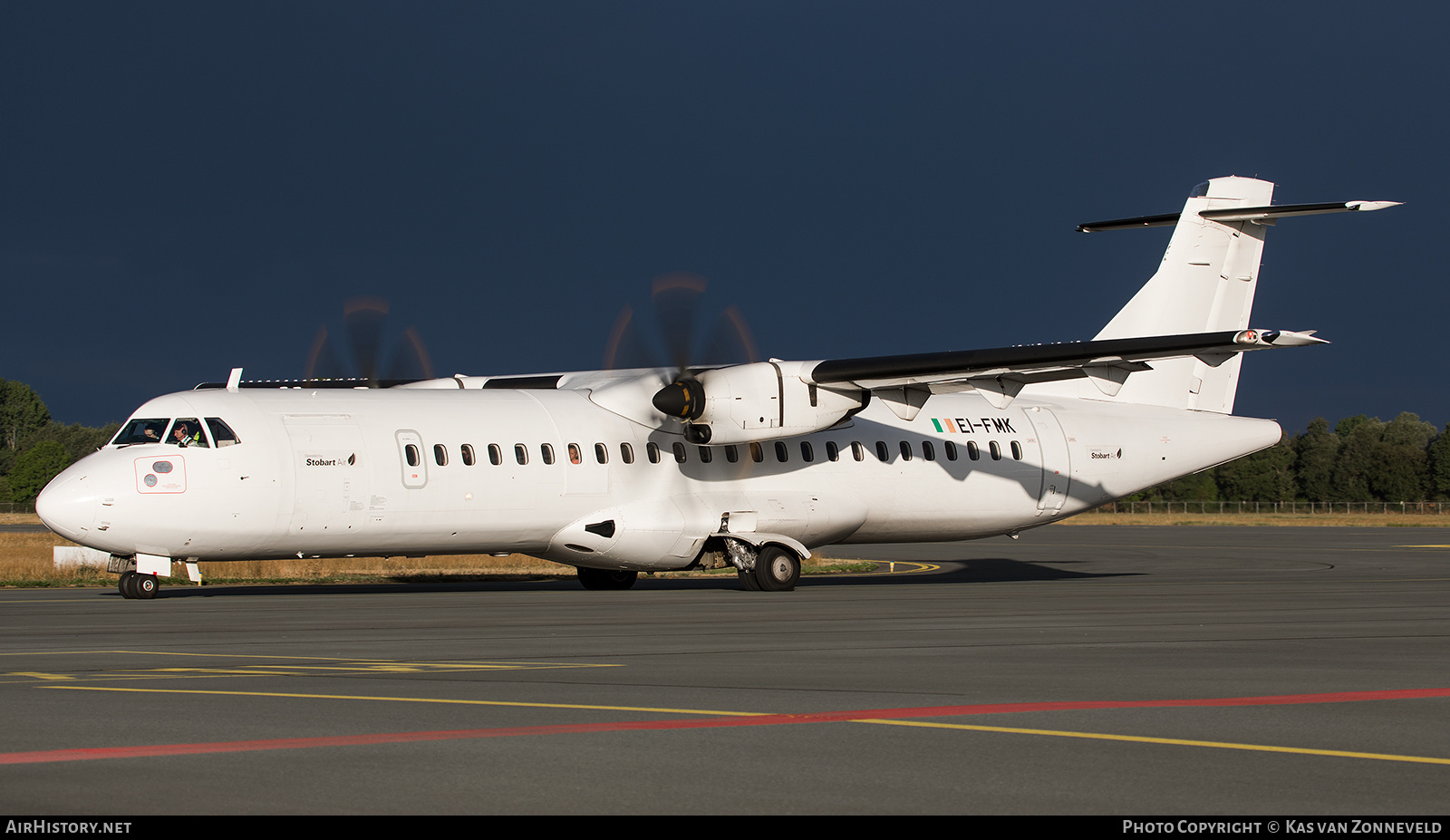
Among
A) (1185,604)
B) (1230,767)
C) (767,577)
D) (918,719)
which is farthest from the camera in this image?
(767,577)

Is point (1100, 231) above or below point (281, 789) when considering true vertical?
above

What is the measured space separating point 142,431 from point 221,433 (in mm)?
1094

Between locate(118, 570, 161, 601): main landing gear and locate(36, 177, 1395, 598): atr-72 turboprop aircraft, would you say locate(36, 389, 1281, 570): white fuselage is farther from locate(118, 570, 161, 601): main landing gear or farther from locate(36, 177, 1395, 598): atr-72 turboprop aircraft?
locate(118, 570, 161, 601): main landing gear

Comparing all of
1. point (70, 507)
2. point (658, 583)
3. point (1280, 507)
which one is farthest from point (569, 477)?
point (1280, 507)

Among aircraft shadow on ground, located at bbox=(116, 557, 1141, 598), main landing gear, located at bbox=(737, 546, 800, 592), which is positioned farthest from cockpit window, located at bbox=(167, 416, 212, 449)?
main landing gear, located at bbox=(737, 546, 800, 592)

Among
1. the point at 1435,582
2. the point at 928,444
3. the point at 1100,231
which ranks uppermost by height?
the point at 1100,231

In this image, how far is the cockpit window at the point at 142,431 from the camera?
70.7ft

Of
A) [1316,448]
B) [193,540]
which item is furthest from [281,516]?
[1316,448]

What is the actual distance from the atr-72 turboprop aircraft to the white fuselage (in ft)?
0.12

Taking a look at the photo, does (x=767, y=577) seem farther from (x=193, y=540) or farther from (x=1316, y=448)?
(x=1316, y=448)

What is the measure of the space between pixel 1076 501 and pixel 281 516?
14878 mm

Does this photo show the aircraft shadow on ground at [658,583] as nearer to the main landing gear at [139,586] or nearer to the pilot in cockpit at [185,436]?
the main landing gear at [139,586]
